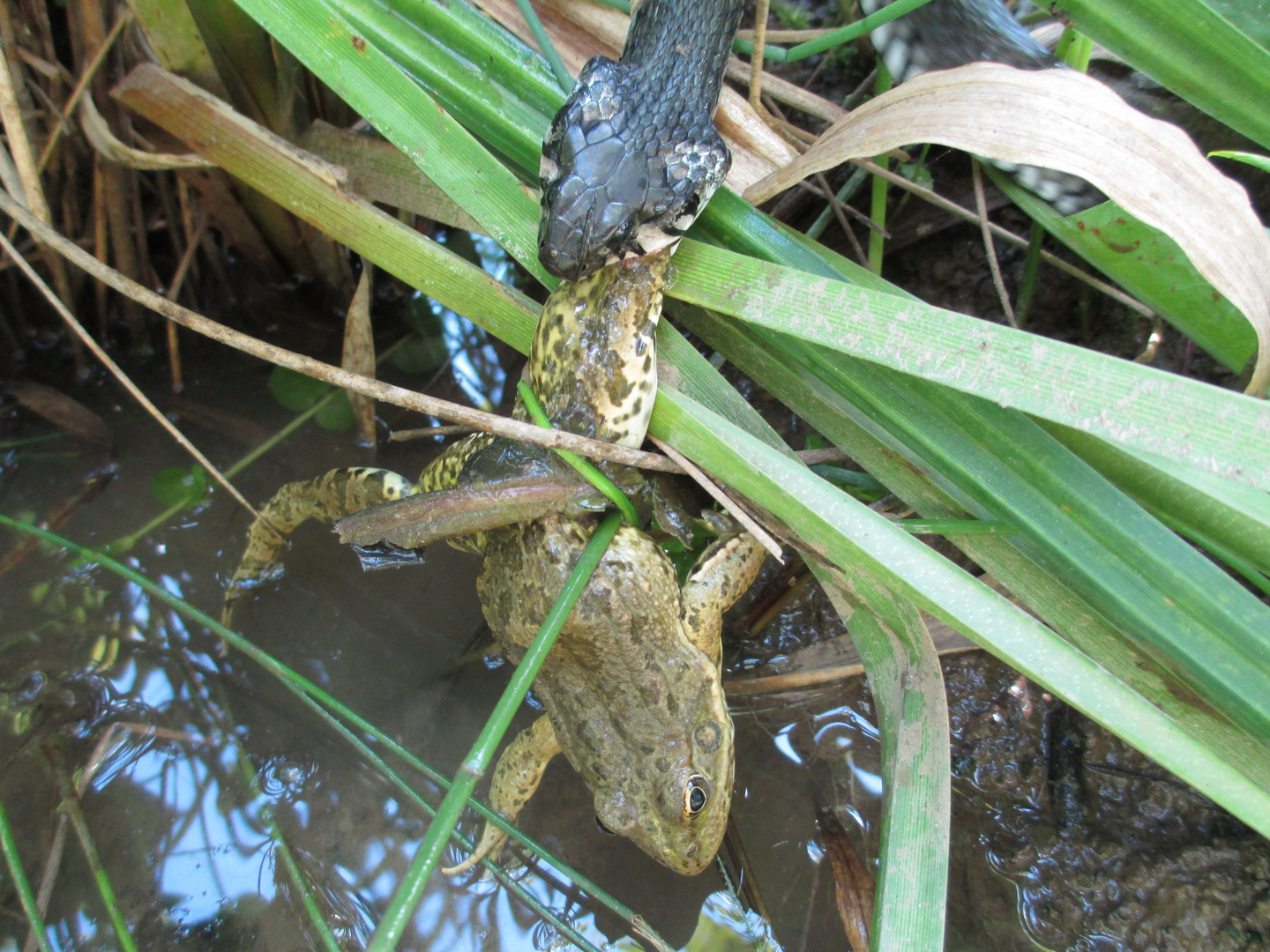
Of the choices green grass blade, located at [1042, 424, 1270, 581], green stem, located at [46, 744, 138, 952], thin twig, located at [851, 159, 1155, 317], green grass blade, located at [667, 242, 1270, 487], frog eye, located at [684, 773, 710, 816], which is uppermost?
thin twig, located at [851, 159, 1155, 317]

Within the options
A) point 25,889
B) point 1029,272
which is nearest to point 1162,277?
point 1029,272

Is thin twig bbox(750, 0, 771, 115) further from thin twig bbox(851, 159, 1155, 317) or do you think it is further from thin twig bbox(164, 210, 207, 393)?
thin twig bbox(164, 210, 207, 393)

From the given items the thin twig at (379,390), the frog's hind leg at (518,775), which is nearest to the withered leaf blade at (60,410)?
the thin twig at (379,390)

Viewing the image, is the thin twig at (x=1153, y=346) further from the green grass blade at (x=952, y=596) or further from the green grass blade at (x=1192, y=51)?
the green grass blade at (x=952, y=596)

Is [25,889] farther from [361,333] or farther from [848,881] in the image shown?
[848,881]

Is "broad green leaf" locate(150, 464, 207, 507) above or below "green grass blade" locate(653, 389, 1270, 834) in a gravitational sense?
below

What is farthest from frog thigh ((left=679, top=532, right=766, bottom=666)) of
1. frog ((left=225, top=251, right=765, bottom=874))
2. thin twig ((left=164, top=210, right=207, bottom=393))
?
thin twig ((left=164, top=210, right=207, bottom=393))

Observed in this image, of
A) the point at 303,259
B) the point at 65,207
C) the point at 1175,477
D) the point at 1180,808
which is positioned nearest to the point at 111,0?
the point at 65,207
